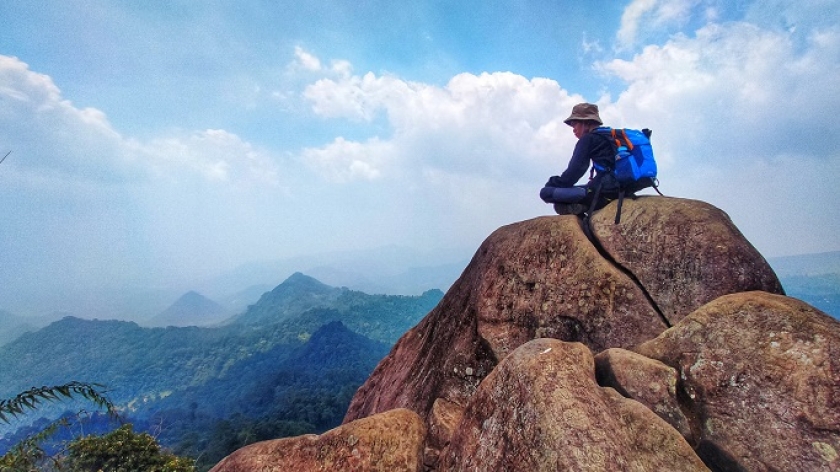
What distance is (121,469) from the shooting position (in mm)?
28984

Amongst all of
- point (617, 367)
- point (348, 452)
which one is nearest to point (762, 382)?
point (617, 367)

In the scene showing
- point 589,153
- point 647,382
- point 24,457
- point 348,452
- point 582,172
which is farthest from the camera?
point 582,172

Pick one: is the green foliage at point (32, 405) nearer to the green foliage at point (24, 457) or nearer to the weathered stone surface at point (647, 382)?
the green foliage at point (24, 457)

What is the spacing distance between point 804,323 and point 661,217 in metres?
4.50

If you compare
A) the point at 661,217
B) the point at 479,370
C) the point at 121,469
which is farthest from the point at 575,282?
the point at 121,469

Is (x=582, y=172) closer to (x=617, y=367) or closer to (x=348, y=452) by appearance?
(x=617, y=367)

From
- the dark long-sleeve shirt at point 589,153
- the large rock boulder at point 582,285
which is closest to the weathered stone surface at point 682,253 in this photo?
the large rock boulder at point 582,285

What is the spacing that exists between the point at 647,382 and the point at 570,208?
6.97 metres

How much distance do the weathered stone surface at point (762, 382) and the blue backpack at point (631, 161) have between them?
4.51 m

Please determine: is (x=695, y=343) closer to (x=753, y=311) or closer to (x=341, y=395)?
(x=753, y=311)

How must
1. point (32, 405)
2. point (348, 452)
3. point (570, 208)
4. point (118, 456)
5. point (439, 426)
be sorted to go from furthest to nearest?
point (118, 456), point (570, 208), point (439, 426), point (348, 452), point (32, 405)

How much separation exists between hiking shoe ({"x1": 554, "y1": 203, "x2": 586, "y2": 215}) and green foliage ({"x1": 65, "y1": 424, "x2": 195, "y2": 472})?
31434mm

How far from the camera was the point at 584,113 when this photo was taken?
1306 centimetres

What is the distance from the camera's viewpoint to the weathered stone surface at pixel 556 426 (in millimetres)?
6016
